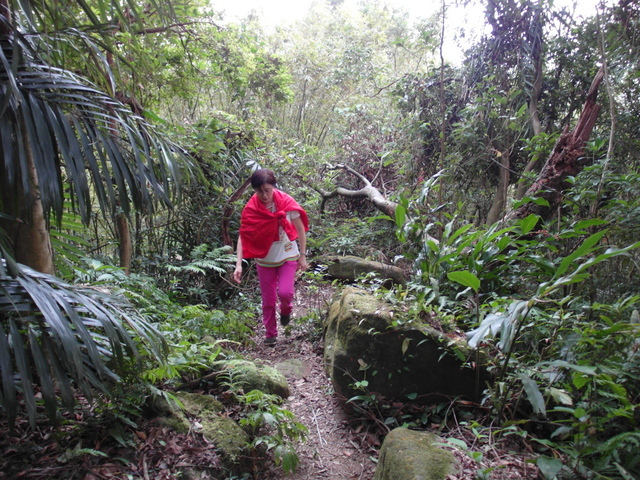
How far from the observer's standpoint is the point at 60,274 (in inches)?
100.0

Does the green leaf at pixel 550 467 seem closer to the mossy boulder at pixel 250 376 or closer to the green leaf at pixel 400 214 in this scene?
the mossy boulder at pixel 250 376

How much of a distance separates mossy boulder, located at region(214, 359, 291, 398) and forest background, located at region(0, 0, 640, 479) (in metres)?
0.17

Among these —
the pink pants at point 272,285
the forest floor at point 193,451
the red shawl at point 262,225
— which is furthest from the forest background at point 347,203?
the red shawl at point 262,225

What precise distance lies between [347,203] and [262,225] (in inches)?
197

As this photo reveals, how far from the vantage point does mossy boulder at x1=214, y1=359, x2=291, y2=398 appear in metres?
2.42

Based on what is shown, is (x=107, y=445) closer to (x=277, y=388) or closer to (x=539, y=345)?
(x=277, y=388)

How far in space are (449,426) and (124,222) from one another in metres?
3.65

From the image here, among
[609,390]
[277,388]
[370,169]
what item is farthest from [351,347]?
[370,169]

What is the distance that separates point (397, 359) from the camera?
8.00 ft

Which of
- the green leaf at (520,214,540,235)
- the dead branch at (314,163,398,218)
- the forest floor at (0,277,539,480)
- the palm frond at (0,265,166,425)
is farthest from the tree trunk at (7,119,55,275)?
the dead branch at (314,163,398,218)

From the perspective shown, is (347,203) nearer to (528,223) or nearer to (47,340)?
(528,223)

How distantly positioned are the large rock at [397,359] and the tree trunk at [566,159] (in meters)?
1.86

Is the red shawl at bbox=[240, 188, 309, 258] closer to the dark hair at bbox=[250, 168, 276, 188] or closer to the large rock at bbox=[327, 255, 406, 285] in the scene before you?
the dark hair at bbox=[250, 168, 276, 188]

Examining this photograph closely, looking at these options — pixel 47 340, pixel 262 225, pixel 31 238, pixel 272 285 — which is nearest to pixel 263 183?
pixel 262 225
